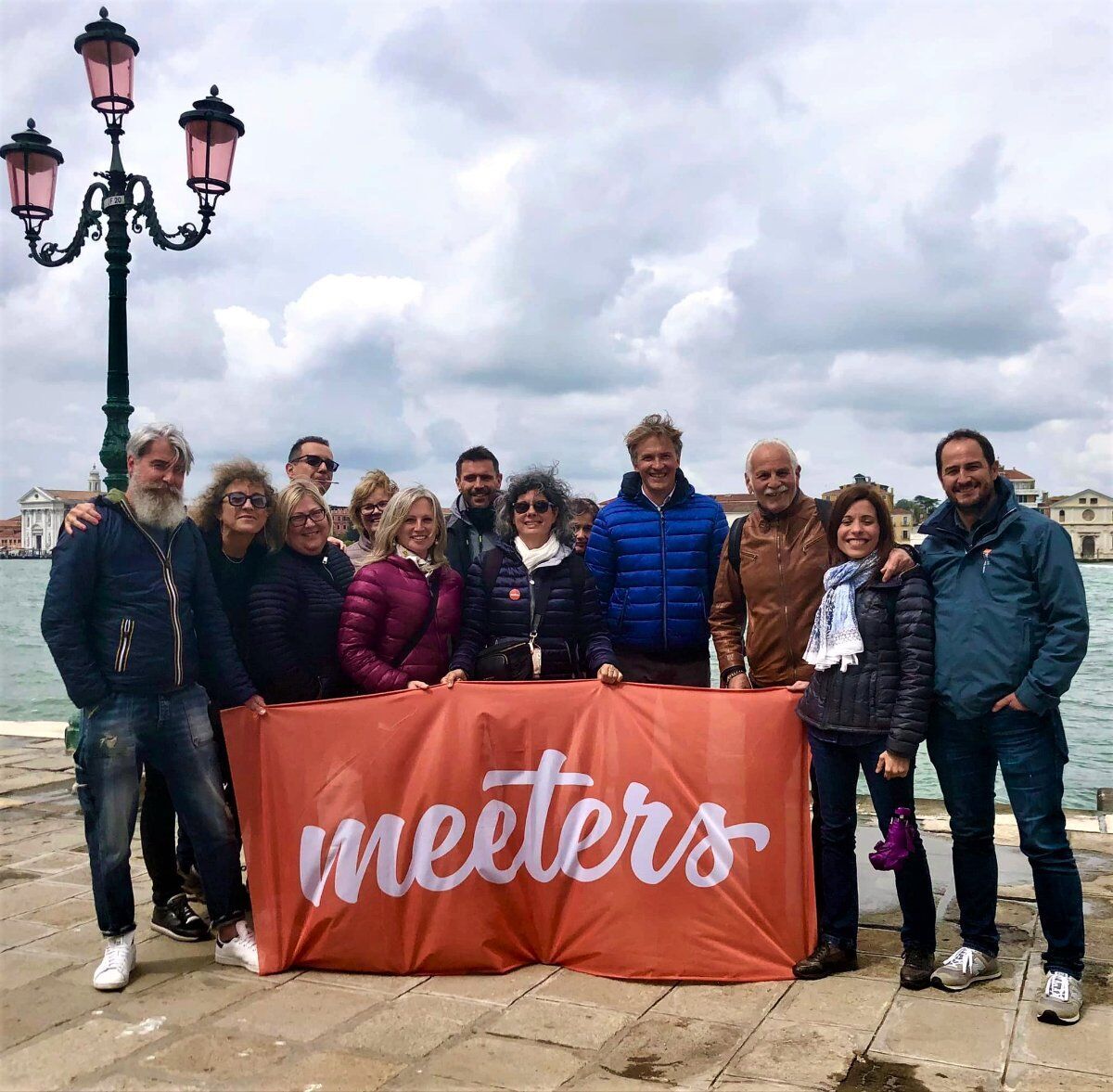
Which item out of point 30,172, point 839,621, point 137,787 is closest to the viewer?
point 839,621

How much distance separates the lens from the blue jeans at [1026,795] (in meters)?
3.97

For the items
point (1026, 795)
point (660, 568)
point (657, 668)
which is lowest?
point (1026, 795)

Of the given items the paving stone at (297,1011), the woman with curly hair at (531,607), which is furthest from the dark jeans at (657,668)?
the paving stone at (297,1011)

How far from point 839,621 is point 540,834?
A: 56.6 inches

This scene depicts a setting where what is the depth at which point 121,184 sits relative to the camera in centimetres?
883

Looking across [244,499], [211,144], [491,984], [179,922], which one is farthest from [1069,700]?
[244,499]

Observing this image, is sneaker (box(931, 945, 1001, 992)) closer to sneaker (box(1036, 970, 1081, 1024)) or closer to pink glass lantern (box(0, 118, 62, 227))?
sneaker (box(1036, 970, 1081, 1024))

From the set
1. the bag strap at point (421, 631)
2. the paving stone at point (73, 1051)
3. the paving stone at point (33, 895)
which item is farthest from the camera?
the paving stone at point (33, 895)

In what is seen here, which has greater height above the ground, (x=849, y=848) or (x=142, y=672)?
(x=142, y=672)

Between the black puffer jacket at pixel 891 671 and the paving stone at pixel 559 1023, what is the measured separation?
1.35m

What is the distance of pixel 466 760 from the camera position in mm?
4395

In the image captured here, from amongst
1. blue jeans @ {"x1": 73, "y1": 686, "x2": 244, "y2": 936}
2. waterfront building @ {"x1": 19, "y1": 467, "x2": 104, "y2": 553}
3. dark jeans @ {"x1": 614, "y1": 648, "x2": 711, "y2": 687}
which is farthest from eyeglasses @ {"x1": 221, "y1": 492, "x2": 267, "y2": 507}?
waterfront building @ {"x1": 19, "y1": 467, "x2": 104, "y2": 553}

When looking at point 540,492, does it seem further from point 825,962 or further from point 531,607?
point 825,962

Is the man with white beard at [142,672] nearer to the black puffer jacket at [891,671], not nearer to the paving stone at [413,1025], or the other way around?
the paving stone at [413,1025]
